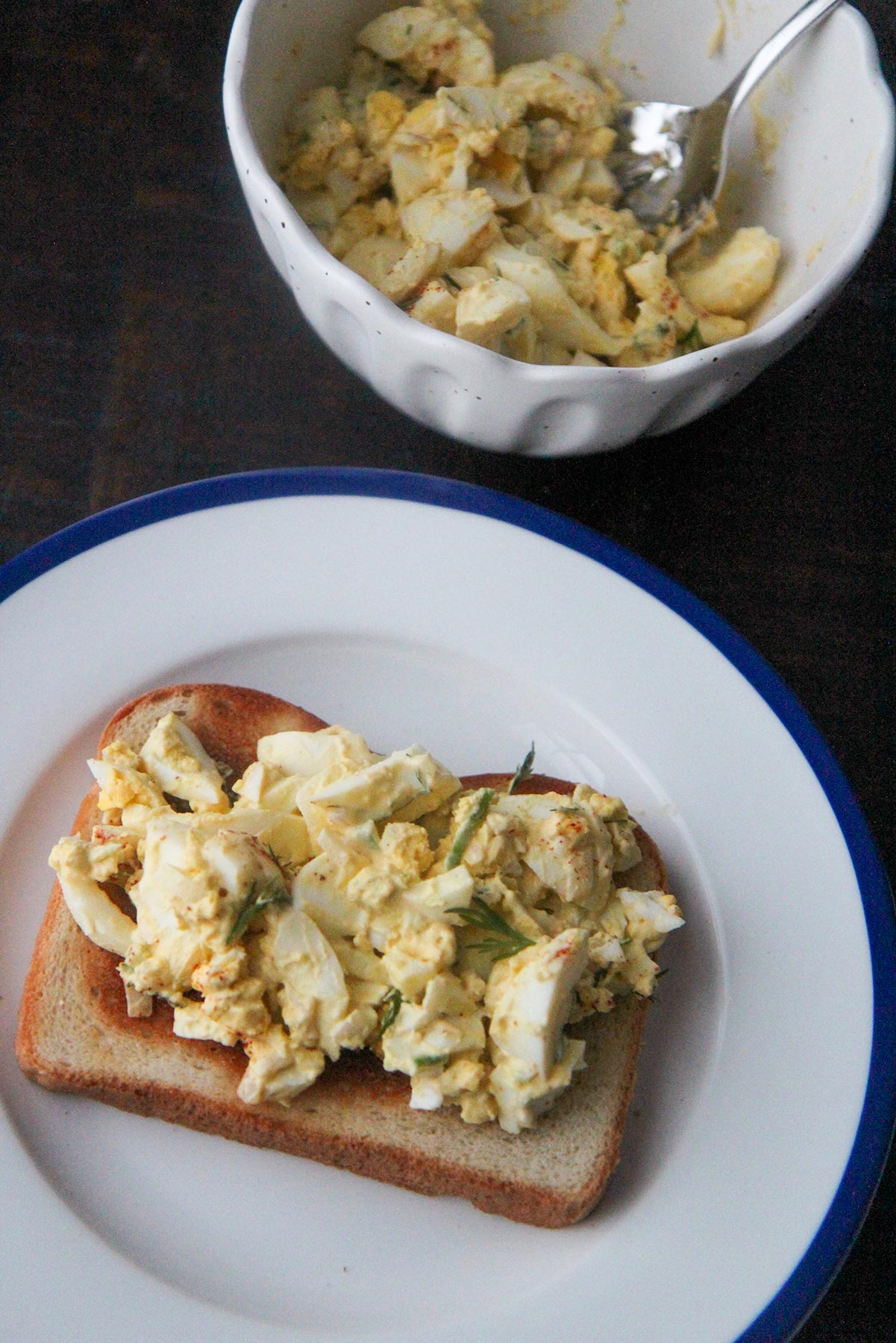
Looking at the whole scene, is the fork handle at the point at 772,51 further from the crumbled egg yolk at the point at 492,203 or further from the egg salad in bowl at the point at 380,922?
the egg salad in bowl at the point at 380,922

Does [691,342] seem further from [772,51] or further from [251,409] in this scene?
[251,409]

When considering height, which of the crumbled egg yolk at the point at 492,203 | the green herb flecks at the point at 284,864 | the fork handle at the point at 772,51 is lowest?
the green herb flecks at the point at 284,864

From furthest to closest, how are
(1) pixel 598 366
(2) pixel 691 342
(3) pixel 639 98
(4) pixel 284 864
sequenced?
(3) pixel 639 98
(2) pixel 691 342
(1) pixel 598 366
(4) pixel 284 864

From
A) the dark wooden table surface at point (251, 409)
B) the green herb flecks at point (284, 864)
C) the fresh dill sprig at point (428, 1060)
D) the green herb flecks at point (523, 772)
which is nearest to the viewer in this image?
the fresh dill sprig at point (428, 1060)

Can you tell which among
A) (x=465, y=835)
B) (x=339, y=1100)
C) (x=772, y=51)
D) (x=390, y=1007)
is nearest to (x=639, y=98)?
(x=772, y=51)

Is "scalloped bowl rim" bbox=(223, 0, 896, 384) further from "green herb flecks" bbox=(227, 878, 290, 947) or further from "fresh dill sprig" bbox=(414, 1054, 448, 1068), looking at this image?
"fresh dill sprig" bbox=(414, 1054, 448, 1068)

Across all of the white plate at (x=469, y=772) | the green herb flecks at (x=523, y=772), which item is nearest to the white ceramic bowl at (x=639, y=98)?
the white plate at (x=469, y=772)

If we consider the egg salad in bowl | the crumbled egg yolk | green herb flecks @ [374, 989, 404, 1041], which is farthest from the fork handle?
green herb flecks @ [374, 989, 404, 1041]
